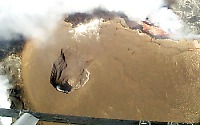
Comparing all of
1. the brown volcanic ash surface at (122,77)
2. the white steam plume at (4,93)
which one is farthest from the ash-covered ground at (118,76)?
the white steam plume at (4,93)

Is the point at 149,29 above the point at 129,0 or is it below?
below

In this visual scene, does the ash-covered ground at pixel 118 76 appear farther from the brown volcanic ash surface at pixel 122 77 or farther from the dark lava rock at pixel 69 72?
the dark lava rock at pixel 69 72

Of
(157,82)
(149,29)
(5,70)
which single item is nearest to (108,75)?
(157,82)

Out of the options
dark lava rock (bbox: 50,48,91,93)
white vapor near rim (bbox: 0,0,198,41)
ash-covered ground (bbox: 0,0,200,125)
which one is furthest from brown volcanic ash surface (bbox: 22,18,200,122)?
white vapor near rim (bbox: 0,0,198,41)

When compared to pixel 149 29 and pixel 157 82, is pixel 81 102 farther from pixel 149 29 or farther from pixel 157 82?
pixel 149 29

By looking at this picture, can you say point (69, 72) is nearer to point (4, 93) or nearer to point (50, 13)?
point (4, 93)

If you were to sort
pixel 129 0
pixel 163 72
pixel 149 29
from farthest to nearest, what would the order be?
pixel 129 0 → pixel 149 29 → pixel 163 72

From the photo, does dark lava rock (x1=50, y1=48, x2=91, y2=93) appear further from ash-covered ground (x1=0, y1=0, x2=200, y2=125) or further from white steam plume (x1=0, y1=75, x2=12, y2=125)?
white steam plume (x1=0, y1=75, x2=12, y2=125)
